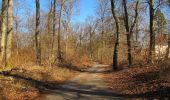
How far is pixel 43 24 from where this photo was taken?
241 ft

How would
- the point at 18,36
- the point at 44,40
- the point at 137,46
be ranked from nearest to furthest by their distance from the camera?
the point at 137,46 < the point at 44,40 < the point at 18,36

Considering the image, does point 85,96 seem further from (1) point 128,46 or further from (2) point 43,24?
(2) point 43,24

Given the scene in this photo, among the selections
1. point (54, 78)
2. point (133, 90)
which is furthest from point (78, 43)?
point (133, 90)

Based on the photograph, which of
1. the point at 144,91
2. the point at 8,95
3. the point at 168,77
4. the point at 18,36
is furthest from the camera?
the point at 18,36

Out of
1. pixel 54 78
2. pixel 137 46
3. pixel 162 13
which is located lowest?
pixel 54 78

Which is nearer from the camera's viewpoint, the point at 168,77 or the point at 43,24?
the point at 168,77

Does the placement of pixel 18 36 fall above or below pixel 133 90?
above

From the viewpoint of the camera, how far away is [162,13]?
39875 millimetres

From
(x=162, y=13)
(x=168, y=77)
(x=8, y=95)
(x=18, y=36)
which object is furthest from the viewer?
(x=18, y=36)

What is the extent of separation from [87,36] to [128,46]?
6741 centimetres

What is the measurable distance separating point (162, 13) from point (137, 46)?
252 inches

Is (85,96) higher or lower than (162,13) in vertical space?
lower

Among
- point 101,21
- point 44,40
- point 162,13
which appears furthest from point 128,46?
point 101,21

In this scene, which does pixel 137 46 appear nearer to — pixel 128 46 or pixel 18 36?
pixel 128 46
